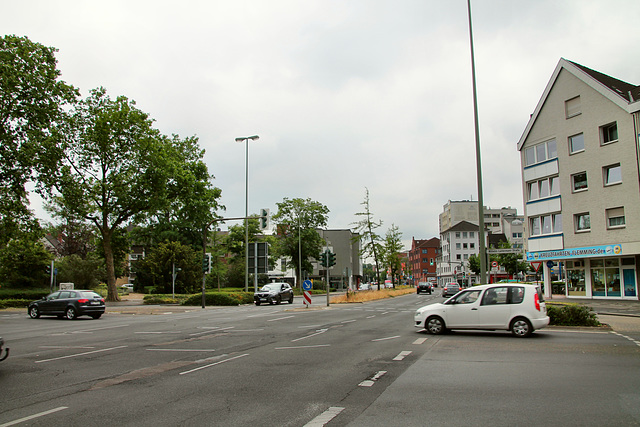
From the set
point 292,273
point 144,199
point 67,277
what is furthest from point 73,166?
point 292,273

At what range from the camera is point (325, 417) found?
574cm

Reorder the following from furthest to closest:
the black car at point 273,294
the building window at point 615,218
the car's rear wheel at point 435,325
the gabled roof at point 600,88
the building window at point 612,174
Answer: the black car at point 273,294, the building window at point 612,174, the building window at point 615,218, the gabled roof at point 600,88, the car's rear wheel at point 435,325

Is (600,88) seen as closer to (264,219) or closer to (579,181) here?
(579,181)

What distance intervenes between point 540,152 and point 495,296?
1261 inches

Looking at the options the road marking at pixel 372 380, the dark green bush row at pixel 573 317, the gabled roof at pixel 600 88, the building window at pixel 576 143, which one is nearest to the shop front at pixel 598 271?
the building window at pixel 576 143

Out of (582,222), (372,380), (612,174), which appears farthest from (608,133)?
(372,380)

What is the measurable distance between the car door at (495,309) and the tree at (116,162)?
3358cm

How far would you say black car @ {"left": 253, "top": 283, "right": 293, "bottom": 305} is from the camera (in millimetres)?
36875

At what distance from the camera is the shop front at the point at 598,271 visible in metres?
34.3

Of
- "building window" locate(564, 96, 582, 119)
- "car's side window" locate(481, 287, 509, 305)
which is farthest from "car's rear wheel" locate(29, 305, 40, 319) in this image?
"building window" locate(564, 96, 582, 119)

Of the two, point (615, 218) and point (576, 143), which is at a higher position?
point (576, 143)

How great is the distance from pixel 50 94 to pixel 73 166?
9116 millimetres

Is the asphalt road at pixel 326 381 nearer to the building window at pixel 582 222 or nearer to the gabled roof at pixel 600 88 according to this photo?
the building window at pixel 582 222

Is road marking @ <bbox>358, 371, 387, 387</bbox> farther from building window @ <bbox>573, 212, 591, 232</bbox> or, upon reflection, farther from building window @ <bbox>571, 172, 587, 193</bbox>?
building window @ <bbox>571, 172, 587, 193</bbox>
